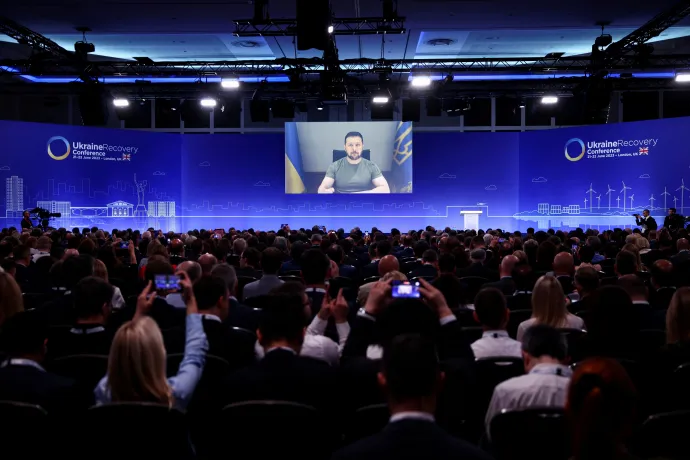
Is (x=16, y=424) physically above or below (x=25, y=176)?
below

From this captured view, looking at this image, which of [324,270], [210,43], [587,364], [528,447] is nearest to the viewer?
[587,364]

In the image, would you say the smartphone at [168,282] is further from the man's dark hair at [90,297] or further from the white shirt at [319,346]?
the white shirt at [319,346]

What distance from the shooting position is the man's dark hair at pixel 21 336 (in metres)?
3.00

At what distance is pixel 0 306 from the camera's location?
4340 millimetres

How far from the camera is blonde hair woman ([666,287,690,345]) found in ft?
12.3

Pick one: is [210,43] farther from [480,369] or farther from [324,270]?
[480,369]

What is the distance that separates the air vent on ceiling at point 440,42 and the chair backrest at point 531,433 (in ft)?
47.8

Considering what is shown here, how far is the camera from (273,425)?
7.95 feet

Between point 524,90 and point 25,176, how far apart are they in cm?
1420

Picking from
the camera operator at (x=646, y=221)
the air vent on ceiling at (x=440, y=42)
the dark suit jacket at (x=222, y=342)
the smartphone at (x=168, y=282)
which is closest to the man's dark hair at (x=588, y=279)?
the dark suit jacket at (x=222, y=342)

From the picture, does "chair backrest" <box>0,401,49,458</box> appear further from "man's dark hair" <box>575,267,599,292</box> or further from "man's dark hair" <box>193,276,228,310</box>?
"man's dark hair" <box>575,267,599,292</box>

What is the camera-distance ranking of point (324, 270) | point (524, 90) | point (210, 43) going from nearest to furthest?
point (324, 270)
point (210, 43)
point (524, 90)

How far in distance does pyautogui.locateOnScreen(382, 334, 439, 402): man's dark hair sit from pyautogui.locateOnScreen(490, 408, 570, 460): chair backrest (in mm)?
751

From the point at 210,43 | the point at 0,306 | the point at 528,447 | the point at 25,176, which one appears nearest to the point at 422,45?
the point at 210,43
